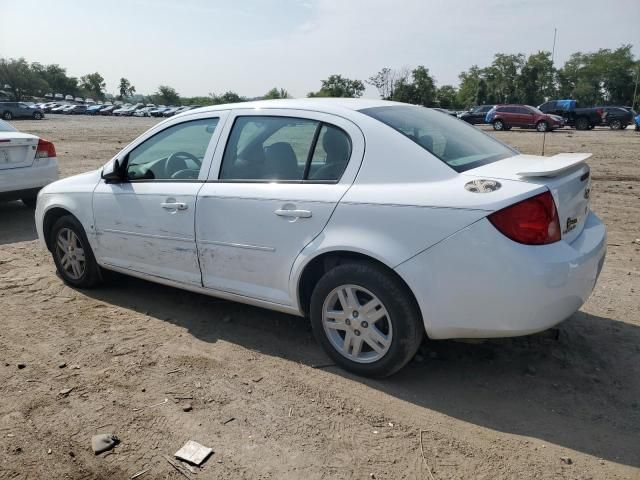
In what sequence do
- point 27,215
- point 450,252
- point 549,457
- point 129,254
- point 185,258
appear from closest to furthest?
1. point 549,457
2. point 450,252
3. point 185,258
4. point 129,254
5. point 27,215

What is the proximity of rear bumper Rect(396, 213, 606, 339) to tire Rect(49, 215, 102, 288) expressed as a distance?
314 centimetres

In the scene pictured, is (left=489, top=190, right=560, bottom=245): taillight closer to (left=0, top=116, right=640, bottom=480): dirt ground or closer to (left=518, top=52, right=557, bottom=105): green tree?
(left=0, top=116, right=640, bottom=480): dirt ground

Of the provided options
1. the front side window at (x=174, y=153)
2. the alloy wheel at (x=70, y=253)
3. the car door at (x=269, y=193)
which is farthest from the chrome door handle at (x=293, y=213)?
the alloy wheel at (x=70, y=253)

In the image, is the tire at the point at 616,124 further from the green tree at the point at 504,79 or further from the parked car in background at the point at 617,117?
the green tree at the point at 504,79

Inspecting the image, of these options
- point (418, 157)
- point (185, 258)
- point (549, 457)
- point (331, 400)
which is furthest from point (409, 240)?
point (185, 258)

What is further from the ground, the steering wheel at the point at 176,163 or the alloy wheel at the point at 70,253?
the steering wheel at the point at 176,163

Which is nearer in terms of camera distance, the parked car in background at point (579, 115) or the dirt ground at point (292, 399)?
the dirt ground at point (292, 399)

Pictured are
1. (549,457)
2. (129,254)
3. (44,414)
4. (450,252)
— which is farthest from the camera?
(129,254)

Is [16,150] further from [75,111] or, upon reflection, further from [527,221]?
[75,111]

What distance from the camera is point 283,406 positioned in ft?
10.2

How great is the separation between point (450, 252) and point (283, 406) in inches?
51.0

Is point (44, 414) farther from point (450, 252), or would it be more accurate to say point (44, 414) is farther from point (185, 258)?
point (450, 252)

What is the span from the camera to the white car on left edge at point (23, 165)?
7.39 meters

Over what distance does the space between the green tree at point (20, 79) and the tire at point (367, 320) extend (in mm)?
114597
